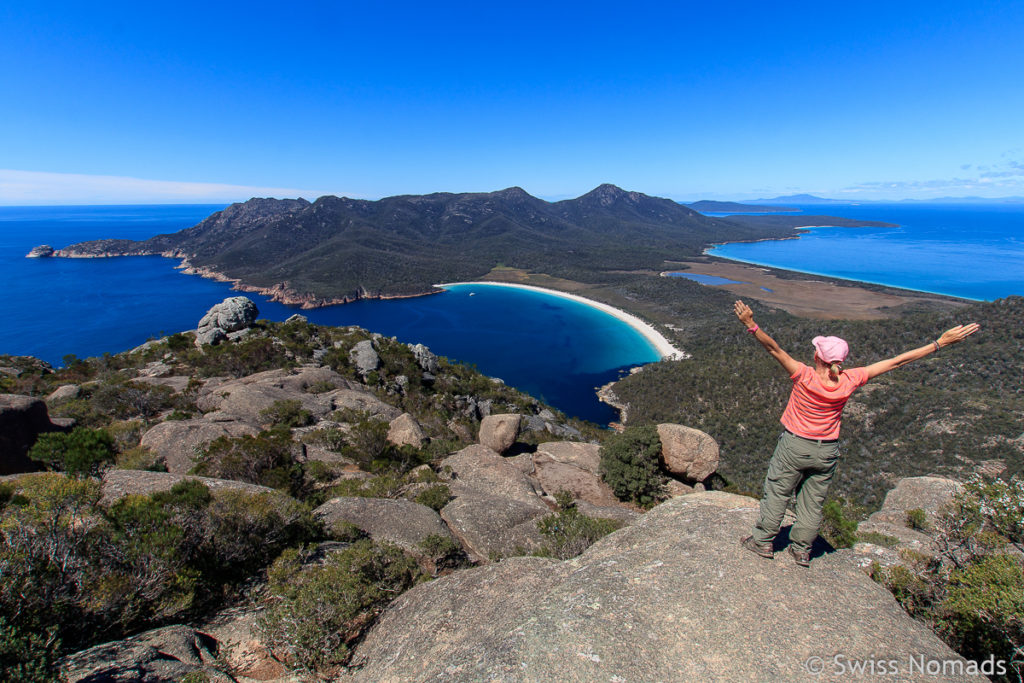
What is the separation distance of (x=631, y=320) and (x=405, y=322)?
6231 cm

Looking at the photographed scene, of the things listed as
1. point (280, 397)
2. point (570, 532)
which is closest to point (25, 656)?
point (570, 532)

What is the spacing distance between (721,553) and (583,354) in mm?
82244

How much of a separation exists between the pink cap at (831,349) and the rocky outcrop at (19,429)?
20.5 m

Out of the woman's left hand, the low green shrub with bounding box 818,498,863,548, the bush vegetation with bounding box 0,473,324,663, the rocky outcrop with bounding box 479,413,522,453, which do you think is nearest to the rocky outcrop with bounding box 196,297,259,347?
the rocky outcrop with bounding box 479,413,522,453

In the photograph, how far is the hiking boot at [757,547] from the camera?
6218 millimetres

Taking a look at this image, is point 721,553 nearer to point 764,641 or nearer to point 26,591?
point 764,641

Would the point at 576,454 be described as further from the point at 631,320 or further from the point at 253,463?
the point at 631,320

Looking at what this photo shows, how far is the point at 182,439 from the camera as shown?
1539cm

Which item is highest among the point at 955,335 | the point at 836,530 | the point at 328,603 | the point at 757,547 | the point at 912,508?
the point at 955,335

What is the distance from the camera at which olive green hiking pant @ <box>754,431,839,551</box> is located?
558 centimetres

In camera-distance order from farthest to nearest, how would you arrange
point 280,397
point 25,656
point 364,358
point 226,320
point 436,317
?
point 436,317 → point 226,320 → point 364,358 → point 280,397 → point 25,656

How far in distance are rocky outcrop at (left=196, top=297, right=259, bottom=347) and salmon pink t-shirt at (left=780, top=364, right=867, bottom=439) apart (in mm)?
44181

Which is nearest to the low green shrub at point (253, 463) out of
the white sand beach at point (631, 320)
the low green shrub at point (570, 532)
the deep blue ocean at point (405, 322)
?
the low green shrub at point (570, 532)

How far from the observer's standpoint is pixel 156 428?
15953 mm
